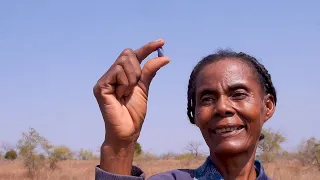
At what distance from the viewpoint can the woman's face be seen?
2332mm

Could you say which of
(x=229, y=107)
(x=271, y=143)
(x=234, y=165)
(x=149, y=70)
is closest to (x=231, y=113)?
(x=229, y=107)

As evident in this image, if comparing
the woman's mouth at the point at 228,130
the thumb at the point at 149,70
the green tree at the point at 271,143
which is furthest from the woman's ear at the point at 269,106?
the green tree at the point at 271,143

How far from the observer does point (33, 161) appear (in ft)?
65.6

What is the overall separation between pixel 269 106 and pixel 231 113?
34cm

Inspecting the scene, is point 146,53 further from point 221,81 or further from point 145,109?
point 221,81

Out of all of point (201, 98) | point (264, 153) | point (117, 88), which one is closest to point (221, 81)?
point (201, 98)

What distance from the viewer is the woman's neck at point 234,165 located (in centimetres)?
240

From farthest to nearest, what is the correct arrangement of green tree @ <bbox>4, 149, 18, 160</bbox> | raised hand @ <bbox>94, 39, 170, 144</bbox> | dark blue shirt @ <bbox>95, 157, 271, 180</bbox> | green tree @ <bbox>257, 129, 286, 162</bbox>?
green tree @ <bbox>4, 149, 18, 160</bbox> → green tree @ <bbox>257, 129, 286, 162</bbox> → dark blue shirt @ <bbox>95, 157, 271, 180</bbox> → raised hand @ <bbox>94, 39, 170, 144</bbox>

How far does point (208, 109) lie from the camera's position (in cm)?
236

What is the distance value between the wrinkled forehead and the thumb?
0.35 m

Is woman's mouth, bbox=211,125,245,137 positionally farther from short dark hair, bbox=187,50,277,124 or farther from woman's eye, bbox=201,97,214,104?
short dark hair, bbox=187,50,277,124

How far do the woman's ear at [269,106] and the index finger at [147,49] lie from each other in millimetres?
716

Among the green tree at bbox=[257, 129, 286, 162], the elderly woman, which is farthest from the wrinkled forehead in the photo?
the green tree at bbox=[257, 129, 286, 162]

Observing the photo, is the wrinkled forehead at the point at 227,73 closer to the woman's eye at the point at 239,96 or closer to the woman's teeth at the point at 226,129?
the woman's eye at the point at 239,96
